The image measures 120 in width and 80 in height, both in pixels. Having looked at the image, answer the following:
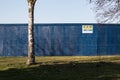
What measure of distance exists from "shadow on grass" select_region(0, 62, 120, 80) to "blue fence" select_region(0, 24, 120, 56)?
11.3 metres

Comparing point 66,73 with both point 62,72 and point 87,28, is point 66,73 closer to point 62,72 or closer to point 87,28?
point 62,72

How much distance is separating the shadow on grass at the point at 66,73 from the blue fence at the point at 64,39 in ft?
37.1

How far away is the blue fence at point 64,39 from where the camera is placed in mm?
Result: 32062

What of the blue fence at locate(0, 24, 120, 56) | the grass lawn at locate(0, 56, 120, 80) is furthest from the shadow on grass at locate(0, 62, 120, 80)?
the blue fence at locate(0, 24, 120, 56)

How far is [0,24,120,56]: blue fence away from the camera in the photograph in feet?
105

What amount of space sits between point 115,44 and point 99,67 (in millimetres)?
12629

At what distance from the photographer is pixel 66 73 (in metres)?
17.8

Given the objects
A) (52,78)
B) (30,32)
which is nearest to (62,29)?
(30,32)

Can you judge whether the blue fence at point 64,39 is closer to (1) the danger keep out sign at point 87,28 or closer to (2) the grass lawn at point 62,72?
(1) the danger keep out sign at point 87,28

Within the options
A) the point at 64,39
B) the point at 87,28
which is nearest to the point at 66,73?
the point at 87,28

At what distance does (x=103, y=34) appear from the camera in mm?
32125

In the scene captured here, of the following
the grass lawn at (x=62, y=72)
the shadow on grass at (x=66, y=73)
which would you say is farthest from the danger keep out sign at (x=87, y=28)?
the shadow on grass at (x=66, y=73)

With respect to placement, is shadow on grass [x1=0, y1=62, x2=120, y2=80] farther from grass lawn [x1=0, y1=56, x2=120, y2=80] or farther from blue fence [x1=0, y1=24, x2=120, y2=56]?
blue fence [x1=0, y1=24, x2=120, y2=56]

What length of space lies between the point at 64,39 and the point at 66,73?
48.6ft
